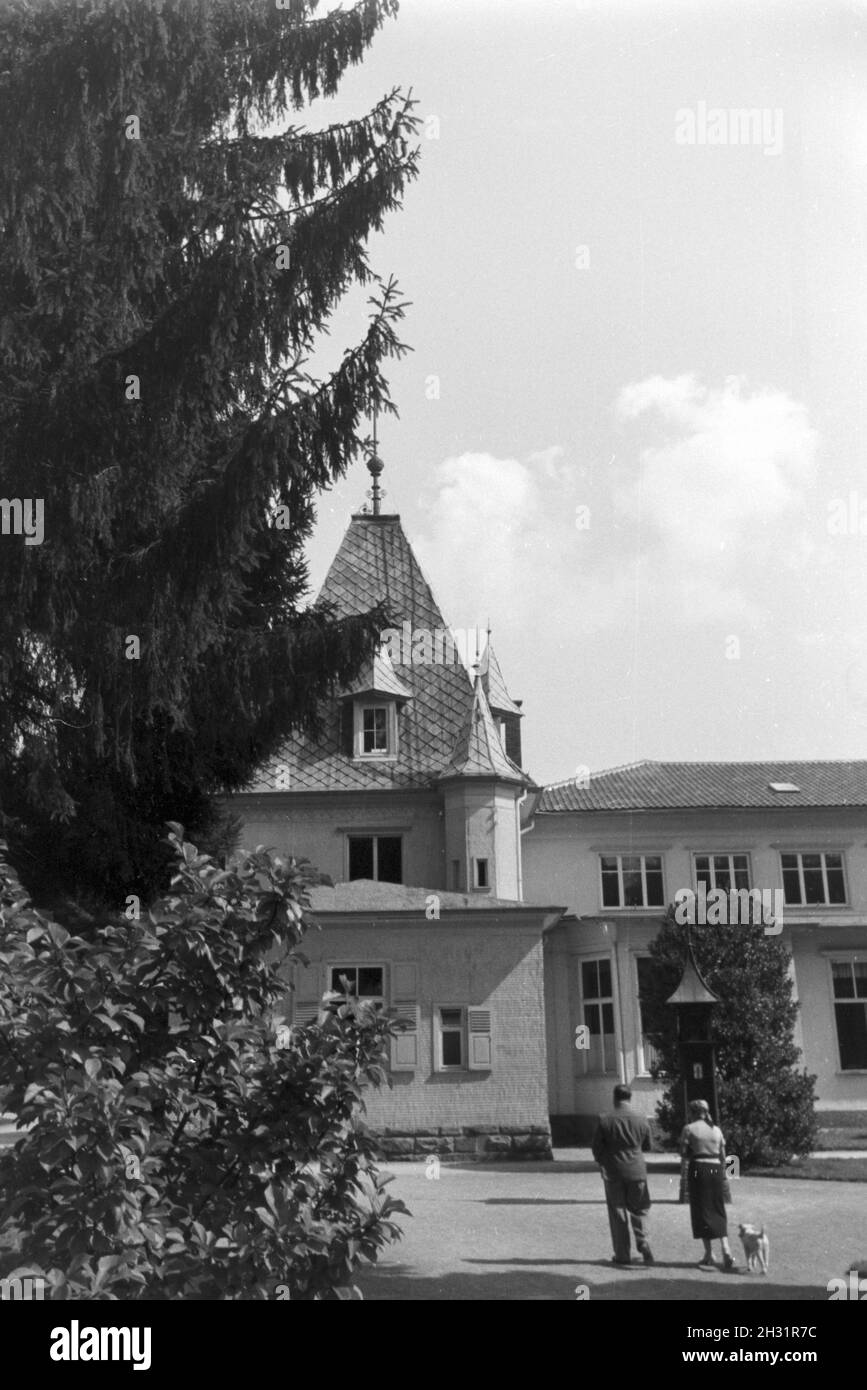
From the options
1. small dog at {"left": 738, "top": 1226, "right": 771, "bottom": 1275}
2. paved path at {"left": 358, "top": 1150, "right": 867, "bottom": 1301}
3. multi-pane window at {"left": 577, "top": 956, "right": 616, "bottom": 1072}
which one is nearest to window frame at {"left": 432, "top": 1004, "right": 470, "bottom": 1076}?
paved path at {"left": 358, "top": 1150, "right": 867, "bottom": 1301}

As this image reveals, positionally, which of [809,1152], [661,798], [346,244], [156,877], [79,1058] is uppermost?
[346,244]

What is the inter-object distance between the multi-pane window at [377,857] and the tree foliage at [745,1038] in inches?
225

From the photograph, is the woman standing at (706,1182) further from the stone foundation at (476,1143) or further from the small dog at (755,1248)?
the stone foundation at (476,1143)

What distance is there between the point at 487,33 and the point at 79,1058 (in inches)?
312

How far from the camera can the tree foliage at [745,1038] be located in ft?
54.3

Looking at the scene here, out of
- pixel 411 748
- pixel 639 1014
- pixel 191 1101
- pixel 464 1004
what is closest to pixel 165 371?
pixel 191 1101

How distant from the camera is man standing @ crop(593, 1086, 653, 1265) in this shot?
9625 millimetres

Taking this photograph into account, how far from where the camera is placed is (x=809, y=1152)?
17.2 metres

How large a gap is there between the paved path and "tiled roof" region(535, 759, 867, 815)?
402 inches

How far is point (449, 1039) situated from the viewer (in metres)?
17.7

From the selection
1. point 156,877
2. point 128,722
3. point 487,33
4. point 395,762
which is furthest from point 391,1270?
point 395,762

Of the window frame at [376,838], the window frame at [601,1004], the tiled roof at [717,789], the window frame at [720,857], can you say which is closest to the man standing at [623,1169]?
the window frame at [601,1004]

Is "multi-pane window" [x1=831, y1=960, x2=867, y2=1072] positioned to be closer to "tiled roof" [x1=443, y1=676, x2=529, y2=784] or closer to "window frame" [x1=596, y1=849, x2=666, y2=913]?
"window frame" [x1=596, y1=849, x2=666, y2=913]
